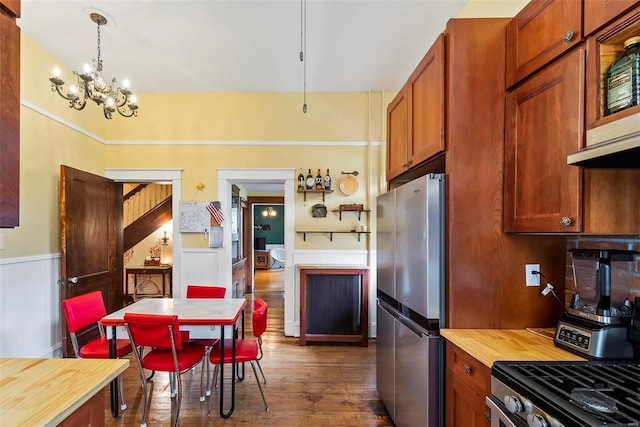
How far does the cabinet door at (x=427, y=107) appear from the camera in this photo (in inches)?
65.8

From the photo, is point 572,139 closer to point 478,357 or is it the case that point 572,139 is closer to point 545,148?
point 545,148

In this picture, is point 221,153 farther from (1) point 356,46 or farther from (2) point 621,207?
(2) point 621,207

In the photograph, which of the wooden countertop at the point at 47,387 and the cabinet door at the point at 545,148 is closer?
the wooden countertop at the point at 47,387

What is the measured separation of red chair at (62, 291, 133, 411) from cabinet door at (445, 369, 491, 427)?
7.69ft

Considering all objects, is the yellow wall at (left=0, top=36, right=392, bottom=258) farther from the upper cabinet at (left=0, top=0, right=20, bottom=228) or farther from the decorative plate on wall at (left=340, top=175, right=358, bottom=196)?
the upper cabinet at (left=0, top=0, right=20, bottom=228)

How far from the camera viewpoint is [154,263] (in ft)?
18.9

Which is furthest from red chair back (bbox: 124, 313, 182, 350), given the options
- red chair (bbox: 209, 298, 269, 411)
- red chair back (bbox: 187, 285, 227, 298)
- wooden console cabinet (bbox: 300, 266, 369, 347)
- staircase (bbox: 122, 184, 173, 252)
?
staircase (bbox: 122, 184, 173, 252)

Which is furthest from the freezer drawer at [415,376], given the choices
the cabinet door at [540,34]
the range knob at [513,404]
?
the cabinet door at [540,34]

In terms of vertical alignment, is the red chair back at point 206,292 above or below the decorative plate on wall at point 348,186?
below

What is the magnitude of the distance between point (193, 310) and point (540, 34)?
2.86 meters

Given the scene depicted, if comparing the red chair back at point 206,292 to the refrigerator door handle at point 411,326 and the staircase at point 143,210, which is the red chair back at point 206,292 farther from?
the staircase at point 143,210

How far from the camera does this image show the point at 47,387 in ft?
3.48

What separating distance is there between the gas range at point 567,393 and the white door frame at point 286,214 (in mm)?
3017

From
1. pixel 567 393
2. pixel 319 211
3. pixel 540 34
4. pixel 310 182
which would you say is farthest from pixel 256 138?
pixel 567 393
